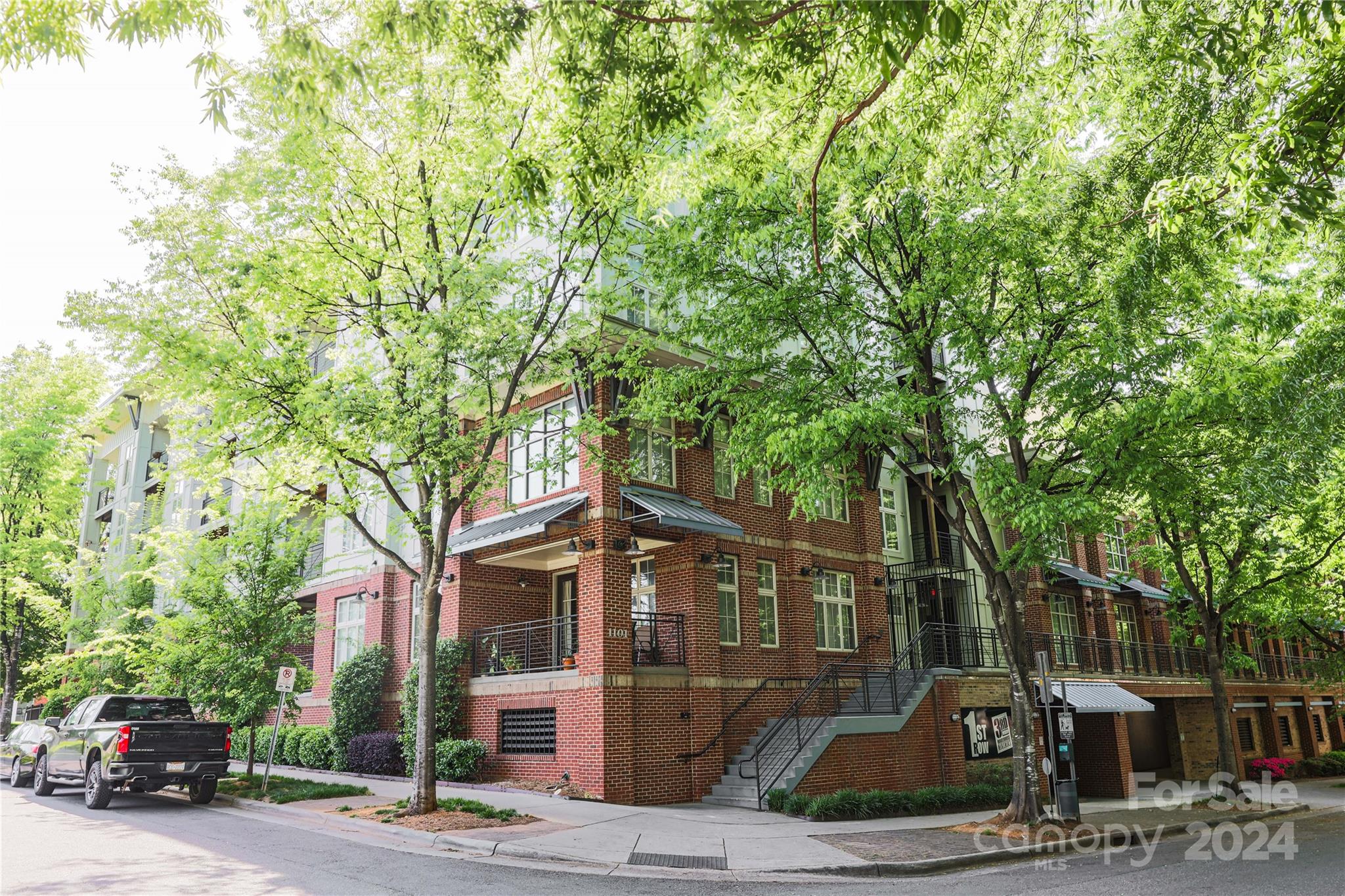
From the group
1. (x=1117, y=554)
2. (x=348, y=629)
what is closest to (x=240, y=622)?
(x=348, y=629)

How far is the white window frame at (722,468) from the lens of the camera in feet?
63.3

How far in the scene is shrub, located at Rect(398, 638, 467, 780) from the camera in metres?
18.5

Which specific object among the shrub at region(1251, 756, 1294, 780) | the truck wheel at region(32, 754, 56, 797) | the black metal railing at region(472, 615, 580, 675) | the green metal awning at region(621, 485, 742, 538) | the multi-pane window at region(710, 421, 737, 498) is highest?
the multi-pane window at region(710, 421, 737, 498)

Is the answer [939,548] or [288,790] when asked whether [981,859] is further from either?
[939,548]

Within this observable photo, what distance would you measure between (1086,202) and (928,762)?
1171 cm

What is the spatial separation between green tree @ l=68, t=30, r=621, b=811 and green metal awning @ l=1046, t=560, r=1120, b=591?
61.3 ft

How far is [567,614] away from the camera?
19859mm

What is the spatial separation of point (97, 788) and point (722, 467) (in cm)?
1278

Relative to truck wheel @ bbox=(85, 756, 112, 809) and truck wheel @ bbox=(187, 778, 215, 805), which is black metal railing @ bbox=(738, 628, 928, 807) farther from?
truck wheel @ bbox=(85, 756, 112, 809)

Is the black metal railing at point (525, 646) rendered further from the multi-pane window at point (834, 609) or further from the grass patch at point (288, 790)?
the multi-pane window at point (834, 609)

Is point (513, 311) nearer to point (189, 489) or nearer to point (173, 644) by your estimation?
point (173, 644)

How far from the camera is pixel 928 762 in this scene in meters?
18.2

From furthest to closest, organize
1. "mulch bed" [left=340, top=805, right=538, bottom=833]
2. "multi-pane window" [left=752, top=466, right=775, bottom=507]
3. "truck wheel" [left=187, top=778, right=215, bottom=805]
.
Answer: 1. "multi-pane window" [left=752, top=466, right=775, bottom=507]
2. "truck wheel" [left=187, top=778, right=215, bottom=805]
3. "mulch bed" [left=340, top=805, right=538, bottom=833]

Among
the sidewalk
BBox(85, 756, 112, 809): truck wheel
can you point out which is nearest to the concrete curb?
the sidewalk
